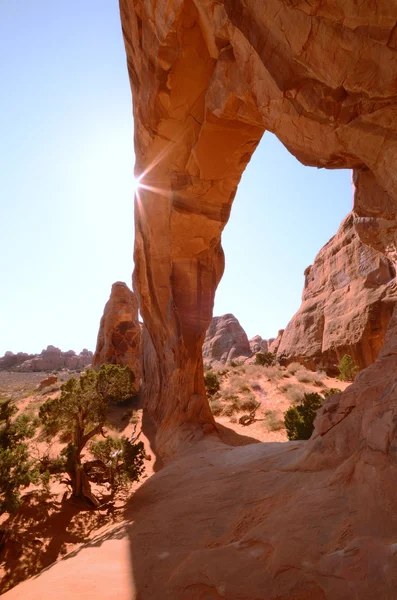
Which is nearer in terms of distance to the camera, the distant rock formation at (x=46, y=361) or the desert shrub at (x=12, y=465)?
the desert shrub at (x=12, y=465)

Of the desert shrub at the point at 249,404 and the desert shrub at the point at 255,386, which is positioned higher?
the desert shrub at the point at 255,386

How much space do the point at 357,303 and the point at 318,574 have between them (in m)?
22.6

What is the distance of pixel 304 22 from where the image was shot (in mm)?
4324

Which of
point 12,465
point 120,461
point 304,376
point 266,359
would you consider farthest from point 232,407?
point 266,359

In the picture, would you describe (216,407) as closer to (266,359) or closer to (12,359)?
(266,359)

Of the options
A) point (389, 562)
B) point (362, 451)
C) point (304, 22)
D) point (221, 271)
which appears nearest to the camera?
point (389, 562)

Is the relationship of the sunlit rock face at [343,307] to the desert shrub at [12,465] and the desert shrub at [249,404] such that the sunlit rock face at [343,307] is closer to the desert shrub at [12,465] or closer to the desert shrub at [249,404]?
the desert shrub at [249,404]

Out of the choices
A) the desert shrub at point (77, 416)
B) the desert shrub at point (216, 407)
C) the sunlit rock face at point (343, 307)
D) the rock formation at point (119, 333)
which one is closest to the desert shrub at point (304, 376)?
the sunlit rock face at point (343, 307)

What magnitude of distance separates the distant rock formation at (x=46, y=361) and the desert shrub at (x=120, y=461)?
71685 millimetres

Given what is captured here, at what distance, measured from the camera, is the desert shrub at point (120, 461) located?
9.20 meters

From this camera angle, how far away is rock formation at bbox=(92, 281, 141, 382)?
29156mm

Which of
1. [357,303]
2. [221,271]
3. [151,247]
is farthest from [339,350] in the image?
[151,247]

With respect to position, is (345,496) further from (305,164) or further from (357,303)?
(357,303)

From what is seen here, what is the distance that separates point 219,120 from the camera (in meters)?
9.49
